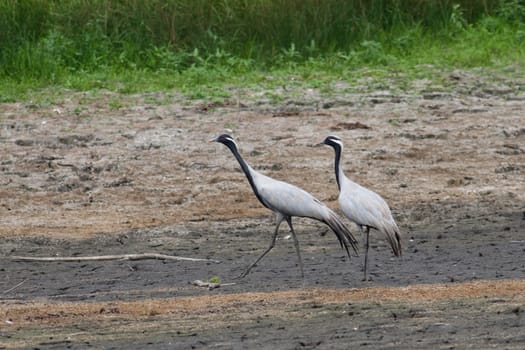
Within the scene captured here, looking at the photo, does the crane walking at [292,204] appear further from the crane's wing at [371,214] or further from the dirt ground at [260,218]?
the dirt ground at [260,218]

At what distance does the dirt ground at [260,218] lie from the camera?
759 centimetres

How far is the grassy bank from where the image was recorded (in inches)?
560

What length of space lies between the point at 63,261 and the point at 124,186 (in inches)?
72.2

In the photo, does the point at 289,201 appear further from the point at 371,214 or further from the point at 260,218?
the point at 260,218

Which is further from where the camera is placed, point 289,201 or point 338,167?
point 338,167

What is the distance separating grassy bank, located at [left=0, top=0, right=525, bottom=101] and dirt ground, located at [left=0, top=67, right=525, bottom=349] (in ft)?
2.00

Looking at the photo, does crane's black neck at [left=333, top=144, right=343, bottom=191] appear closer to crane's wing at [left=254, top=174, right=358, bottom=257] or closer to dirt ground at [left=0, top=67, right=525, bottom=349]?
crane's wing at [left=254, top=174, right=358, bottom=257]

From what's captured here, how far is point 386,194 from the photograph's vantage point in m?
11.2

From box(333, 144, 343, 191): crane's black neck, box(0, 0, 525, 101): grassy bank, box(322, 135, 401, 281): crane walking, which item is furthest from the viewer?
box(0, 0, 525, 101): grassy bank

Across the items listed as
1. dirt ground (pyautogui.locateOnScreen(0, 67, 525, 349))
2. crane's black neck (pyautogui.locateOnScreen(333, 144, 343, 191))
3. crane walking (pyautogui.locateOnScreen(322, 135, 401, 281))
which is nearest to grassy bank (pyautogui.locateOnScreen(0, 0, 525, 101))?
dirt ground (pyautogui.locateOnScreen(0, 67, 525, 349))

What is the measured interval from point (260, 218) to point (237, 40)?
4.30m

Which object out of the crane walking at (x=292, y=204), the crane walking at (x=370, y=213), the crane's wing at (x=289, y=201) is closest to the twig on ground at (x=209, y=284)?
the crane walking at (x=292, y=204)

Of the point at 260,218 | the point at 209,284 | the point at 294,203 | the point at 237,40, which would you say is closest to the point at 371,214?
the point at 294,203

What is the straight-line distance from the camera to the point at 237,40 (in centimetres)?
1473
